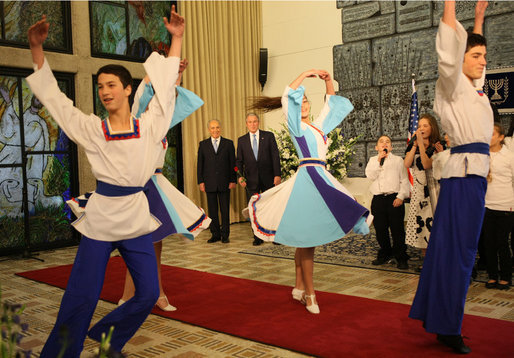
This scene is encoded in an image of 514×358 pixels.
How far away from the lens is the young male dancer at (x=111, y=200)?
2359 mm

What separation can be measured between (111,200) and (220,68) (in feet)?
21.3

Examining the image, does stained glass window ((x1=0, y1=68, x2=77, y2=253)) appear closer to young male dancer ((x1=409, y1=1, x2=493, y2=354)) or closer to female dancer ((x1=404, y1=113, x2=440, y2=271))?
female dancer ((x1=404, y1=113, x2=440, y2=271))

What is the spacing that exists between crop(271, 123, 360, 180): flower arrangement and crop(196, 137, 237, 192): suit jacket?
734 mm

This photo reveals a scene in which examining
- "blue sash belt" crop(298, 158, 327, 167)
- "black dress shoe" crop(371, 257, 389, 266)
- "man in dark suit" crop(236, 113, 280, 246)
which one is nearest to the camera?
"blue sash belt" crop(298, 158, 327, 167)

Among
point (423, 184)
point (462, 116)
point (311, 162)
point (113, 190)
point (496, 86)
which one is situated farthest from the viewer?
point (496, 86)

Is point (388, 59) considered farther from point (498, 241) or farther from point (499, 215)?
point (498, 241)

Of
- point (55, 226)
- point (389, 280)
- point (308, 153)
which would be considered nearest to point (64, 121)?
point (308, 153)

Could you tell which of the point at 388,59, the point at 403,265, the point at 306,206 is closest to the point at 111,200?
the point at 306,206

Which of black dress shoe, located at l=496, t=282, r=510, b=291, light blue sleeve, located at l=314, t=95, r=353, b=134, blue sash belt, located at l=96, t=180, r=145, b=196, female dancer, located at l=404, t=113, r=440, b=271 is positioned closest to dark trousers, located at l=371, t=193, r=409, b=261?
female dancer, located at l=404, t=113, r=440, b=271

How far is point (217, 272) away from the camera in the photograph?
16.6 feet

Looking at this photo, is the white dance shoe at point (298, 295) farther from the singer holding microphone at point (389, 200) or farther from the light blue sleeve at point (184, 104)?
the light blue sleeve at point (184, 104)

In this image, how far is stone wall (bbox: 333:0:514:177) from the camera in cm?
702

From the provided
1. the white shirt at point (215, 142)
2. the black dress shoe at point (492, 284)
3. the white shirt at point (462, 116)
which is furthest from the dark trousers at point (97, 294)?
the white shirt at point (215, 142)

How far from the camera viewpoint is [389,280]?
4.51m
